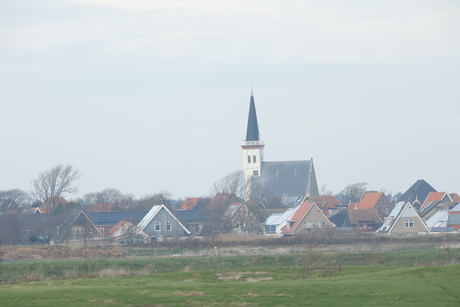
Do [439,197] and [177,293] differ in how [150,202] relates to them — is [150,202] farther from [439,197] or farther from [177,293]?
[177,293]

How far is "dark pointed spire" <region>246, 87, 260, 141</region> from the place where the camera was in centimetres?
12119

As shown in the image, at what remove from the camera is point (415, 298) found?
58.0 feet

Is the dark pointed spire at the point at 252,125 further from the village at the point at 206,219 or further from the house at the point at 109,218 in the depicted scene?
the house at the point at 109,218

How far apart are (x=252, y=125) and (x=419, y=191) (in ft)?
117

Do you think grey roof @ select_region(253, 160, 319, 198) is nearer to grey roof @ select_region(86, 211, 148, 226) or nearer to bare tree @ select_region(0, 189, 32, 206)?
bare tree @ select_region(0, 189, 32, 206)

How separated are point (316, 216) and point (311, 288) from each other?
4427 centimetres

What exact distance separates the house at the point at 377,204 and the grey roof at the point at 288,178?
2160 centimetres

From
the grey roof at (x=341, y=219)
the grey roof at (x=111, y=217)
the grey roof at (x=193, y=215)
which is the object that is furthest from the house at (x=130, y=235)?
the grey roof at (x=341, y=219)

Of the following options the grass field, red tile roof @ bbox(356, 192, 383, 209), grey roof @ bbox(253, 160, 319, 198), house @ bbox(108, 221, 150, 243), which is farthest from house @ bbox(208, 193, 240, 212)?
the grass field

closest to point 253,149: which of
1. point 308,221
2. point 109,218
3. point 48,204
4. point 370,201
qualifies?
point 370,201

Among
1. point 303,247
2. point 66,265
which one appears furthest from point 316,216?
point 66,265

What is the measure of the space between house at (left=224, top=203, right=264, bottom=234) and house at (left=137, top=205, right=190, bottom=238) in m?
6.72

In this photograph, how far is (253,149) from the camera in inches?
4884

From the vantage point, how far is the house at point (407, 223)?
60.9 metres
